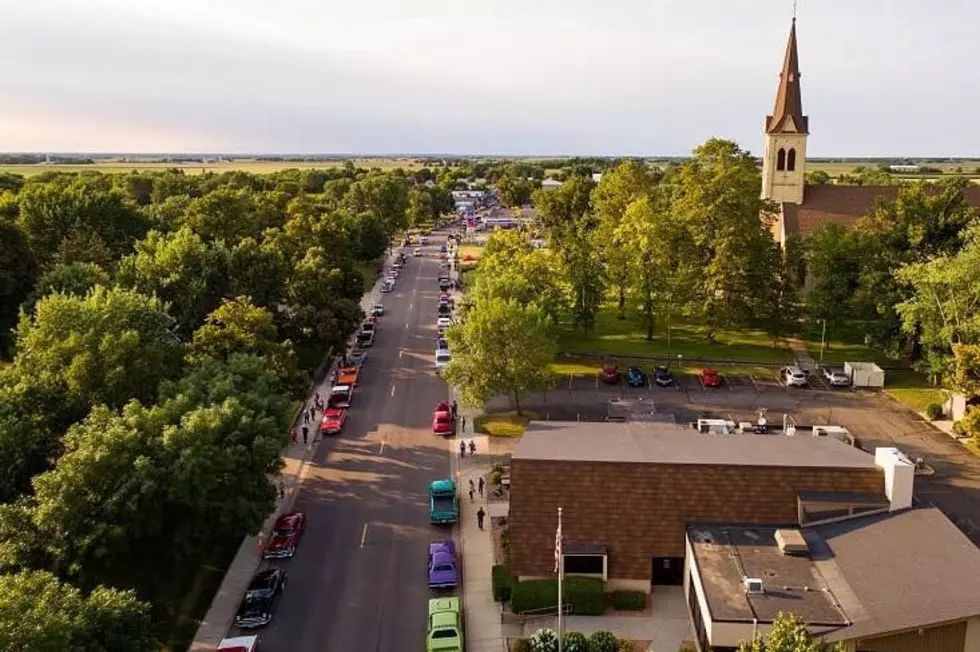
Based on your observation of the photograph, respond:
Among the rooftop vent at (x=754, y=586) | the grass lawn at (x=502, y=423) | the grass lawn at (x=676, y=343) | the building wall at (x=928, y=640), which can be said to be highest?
the grass lawn at (x=676, y=343)

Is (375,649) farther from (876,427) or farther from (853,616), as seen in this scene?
(876,427)

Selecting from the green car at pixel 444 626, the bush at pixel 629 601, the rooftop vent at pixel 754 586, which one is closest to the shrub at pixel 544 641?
the green car at pixel 444 626

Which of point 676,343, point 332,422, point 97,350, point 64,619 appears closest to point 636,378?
point 676,343

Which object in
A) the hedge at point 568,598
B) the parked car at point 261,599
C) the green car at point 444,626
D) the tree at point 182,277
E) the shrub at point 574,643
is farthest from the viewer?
the tree at point 182,277

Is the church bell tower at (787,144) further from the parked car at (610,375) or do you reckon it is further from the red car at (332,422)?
the red car at (332,422)

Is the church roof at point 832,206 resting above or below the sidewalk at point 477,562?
above

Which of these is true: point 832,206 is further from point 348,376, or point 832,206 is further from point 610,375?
point 348,376

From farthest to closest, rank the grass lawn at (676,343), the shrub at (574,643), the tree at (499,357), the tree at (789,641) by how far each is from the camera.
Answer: the grass lawn at (676,343)
the tree at (499,357)
the shrub at (574,643)
the tree at (789,641)

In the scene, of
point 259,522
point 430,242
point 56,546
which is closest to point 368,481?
point 259,522
